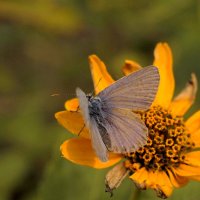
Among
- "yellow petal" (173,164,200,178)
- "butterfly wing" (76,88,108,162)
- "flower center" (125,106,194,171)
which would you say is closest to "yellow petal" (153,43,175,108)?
"flower center" (125,106,194,171)

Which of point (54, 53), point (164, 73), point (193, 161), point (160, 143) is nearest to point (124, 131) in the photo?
→ point (160, 143)

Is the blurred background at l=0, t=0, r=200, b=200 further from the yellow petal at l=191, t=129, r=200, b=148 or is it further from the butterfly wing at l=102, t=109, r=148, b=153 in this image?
the butterfly wing at l=102, t=109, r=148, b=153

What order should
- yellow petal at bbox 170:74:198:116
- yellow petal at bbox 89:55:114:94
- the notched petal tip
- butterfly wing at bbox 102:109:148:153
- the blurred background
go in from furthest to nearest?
the blurred background → yellow petal at bbox 170:74:198:116 → yellow petal at bbox 89:55:114:94 → the notched petal tip → butterfly wing at bbox 102:109:148:153

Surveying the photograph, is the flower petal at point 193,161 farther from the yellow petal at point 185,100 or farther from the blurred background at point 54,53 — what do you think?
the blurred background at point 54,53

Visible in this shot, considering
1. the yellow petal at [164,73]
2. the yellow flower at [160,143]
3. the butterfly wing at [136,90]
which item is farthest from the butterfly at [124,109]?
the yellow petal at [164,73]

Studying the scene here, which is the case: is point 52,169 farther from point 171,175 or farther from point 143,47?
point 143,47

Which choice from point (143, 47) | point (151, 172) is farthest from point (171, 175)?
point (143, 47)

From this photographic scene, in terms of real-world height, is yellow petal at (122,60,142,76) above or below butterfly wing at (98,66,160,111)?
above
